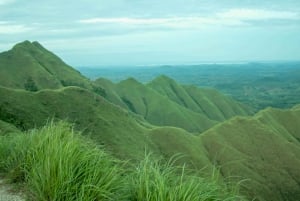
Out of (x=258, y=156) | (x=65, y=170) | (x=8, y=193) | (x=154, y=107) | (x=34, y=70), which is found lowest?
(x=154, y=107)

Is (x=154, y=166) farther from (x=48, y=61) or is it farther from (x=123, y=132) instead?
(x=48, y=61)

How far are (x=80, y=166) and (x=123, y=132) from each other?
6709 cm

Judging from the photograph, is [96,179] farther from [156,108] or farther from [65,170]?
[156,108]

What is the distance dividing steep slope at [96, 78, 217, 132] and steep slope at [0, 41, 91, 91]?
2238 centimetres

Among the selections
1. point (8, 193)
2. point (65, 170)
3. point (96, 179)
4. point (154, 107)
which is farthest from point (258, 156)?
point (65, 170)

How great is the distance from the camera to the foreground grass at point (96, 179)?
604 centimetres

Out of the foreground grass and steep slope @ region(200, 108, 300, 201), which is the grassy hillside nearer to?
steep slope @ region(200, 108, 300, 201)

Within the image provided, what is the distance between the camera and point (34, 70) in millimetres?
136625

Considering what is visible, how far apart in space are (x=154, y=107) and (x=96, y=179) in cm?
16855

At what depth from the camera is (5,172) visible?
27.9 ft

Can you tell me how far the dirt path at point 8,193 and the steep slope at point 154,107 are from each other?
14418 cm

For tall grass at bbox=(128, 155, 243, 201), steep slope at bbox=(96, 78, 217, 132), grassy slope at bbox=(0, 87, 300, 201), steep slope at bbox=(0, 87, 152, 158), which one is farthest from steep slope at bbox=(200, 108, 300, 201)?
tall grass at bbox=(128, 155, 243, 201)

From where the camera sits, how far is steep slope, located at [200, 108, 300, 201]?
3191 inches

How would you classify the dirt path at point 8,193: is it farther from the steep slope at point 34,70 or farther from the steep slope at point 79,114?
the steep slope at point 34,70
